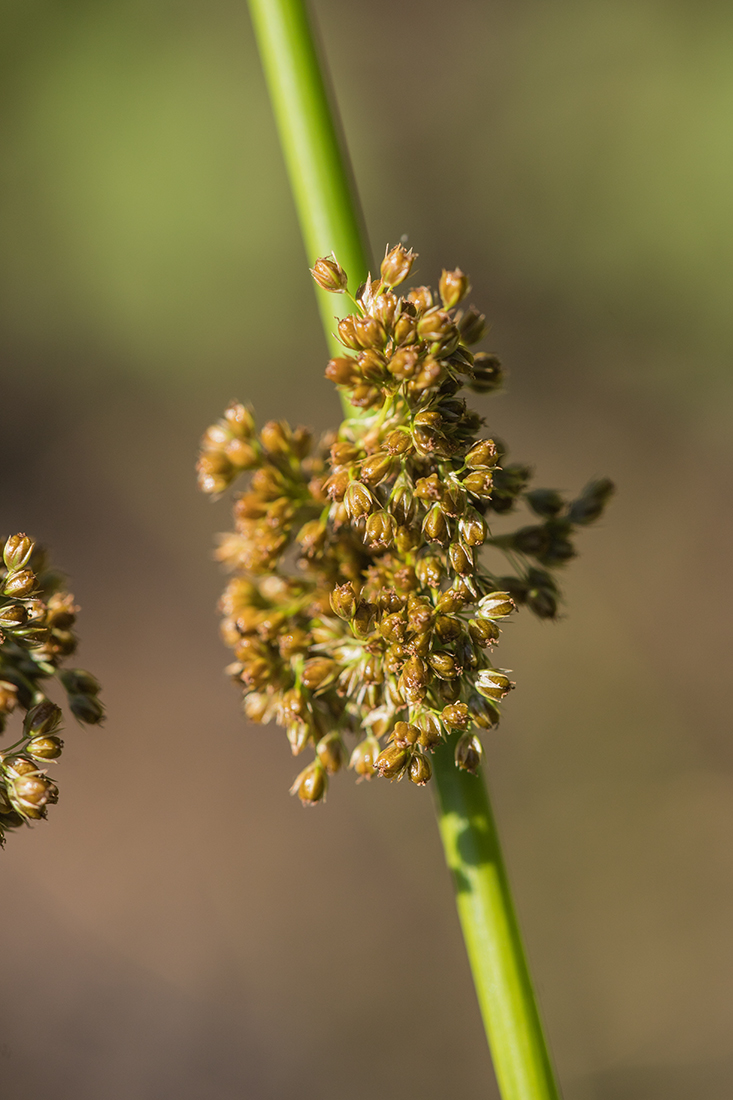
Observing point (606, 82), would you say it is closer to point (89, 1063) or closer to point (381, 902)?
point (381, 902)

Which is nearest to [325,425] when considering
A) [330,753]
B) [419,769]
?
[330,753]

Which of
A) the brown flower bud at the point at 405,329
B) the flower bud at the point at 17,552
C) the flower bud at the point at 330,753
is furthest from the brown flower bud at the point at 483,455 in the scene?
the flower bud at the point at 17,552

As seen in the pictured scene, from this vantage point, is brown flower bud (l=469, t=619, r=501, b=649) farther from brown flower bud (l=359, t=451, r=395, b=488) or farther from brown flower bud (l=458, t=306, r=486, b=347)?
brown flower bud (l=458, t=306, r=486, b=347)

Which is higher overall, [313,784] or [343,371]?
[343,371]

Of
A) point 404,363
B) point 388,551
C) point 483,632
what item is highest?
point 404,363

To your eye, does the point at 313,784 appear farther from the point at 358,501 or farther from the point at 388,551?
the point at 358,501

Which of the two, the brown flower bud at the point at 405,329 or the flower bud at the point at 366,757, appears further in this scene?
the flower bud at the point at 366,757

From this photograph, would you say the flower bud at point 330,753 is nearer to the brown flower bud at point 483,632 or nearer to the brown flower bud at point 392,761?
the brown flower bud at point 392,761
